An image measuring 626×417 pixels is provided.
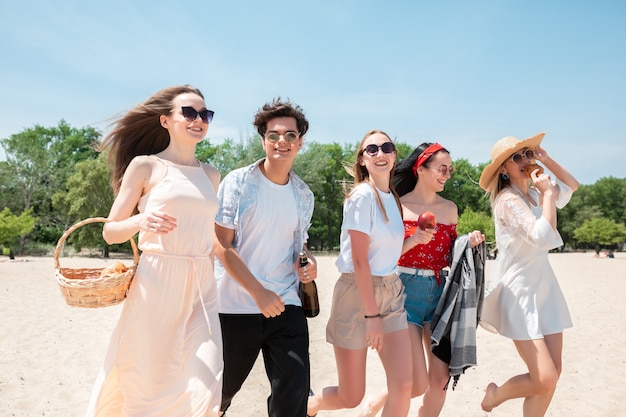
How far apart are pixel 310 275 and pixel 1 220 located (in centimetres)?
3021

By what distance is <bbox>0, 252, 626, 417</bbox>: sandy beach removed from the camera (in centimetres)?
618

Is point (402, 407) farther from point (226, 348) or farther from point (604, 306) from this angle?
point (604, 306)

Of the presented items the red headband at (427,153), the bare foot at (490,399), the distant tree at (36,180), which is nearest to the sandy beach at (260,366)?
the bare foot at (490,399)

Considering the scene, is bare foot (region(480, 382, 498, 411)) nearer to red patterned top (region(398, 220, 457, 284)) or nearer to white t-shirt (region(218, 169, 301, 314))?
red patterned top (region(398, 220, 457, 284))

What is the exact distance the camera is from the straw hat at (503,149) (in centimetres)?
482

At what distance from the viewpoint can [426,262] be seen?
14.8 ft

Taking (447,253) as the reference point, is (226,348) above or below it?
below

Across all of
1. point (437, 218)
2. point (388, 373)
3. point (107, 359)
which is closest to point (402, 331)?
point (388, 373)

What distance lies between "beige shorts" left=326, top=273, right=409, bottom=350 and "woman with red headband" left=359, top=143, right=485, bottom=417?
0.34 m

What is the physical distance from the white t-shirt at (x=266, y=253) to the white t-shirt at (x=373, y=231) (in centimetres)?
46

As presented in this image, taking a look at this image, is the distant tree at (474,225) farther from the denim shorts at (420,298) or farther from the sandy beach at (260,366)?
the denim shorts at (420,298)

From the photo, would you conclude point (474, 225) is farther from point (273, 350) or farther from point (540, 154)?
Answer: point (273, 350)

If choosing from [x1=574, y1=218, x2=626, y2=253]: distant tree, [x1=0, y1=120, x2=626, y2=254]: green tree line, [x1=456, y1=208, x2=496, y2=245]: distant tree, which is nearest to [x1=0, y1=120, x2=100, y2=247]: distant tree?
[x1=0, y1=120, x2=626, y2=254]: green tree line

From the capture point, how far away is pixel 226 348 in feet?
12.4
